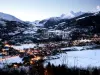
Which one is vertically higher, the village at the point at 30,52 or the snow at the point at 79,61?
the village at the point at 30,52

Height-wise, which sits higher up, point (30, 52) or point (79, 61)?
point (30, 52)

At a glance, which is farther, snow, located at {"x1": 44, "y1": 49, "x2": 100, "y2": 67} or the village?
the village

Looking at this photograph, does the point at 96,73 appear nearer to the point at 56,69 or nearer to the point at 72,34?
the point at 56,69

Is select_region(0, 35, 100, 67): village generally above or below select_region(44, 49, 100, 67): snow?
above

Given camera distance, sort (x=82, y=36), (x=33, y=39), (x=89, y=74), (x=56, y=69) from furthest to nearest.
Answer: (x=82, y=36) → (x=33, y=39) → (x=56, y=69) → (x=89, y=74)

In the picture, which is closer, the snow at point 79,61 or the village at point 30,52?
the snow at point 79,61

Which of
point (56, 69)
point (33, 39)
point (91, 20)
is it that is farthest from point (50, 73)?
point (91, 20)

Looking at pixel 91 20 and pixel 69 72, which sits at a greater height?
pixel 91 20

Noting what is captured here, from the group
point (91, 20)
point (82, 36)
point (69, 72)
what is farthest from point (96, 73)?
point (91, 20)

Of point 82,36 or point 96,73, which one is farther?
point 82,36

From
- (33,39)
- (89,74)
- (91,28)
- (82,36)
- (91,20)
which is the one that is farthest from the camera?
(91,20)

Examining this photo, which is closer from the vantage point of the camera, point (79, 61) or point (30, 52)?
point (79, 61)
